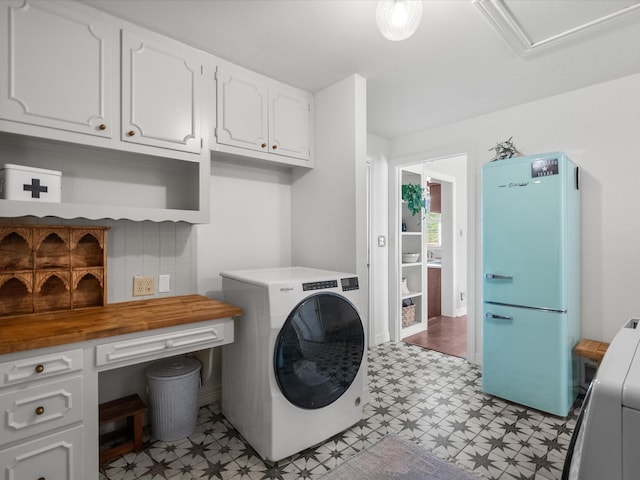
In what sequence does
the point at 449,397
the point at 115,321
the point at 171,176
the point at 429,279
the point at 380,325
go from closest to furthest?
the point at 115,321
the point at 171,176
the point at 449,397
the point at 380,325
the point at 429,279

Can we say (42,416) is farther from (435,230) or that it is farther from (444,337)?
(435,230)

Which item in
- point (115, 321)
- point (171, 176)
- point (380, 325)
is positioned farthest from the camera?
point (380, 325)

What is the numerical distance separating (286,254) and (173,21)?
1770mm

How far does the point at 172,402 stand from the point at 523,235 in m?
2.55

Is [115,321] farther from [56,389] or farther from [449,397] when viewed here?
[449,397]

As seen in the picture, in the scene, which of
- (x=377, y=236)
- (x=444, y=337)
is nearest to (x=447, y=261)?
(x=444, y=337)

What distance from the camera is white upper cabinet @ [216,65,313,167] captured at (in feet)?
7.16

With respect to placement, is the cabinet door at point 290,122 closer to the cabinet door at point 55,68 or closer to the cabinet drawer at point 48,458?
the cabinet door at point 55,68

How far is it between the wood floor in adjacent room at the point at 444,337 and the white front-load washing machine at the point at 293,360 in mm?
1842

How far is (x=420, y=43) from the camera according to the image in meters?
1.99

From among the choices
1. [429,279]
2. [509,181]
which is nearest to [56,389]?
[509,181]

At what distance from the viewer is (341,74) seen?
93.5 inches

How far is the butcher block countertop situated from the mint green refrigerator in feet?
6.28

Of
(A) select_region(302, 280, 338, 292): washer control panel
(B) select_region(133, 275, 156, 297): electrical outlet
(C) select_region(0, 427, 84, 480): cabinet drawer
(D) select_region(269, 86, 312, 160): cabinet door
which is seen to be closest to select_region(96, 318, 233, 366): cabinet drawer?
(C) select_region(0, 427, 84, 480): cabinet drawer
